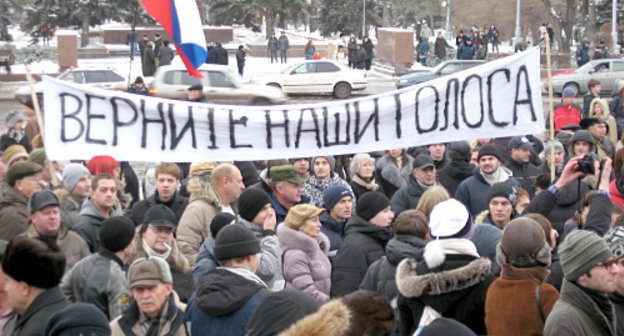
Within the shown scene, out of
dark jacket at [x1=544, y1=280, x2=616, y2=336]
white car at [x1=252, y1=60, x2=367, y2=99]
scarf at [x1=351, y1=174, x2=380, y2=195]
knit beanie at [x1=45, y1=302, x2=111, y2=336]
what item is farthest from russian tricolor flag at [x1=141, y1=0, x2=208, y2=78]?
white car at [x1=252, y1=60, x2=367, y2=99]

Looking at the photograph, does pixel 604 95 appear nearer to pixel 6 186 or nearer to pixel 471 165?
pixel 471 165

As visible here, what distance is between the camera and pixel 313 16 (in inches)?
2306

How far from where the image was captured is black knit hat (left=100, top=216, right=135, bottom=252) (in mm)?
5418

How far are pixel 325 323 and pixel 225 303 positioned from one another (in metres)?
1.43

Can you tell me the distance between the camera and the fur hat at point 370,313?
3.58 metres

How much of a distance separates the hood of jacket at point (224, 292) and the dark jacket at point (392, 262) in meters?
0.81

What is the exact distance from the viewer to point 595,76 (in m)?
28.9

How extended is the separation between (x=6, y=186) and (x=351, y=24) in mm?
48365

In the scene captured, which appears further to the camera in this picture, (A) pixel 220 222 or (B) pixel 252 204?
(B) pixel 252 204

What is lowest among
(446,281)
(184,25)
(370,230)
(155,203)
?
(155,203)

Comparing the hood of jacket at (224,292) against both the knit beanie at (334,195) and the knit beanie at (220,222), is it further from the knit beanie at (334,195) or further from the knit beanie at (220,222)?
the knit beanie at (334,195)

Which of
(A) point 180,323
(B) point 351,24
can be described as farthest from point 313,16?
(A) point 180,323

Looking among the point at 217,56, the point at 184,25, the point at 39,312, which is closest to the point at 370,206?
the point at 39,312

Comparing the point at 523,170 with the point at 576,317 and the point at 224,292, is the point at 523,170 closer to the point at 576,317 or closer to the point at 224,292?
the point at 576,317
